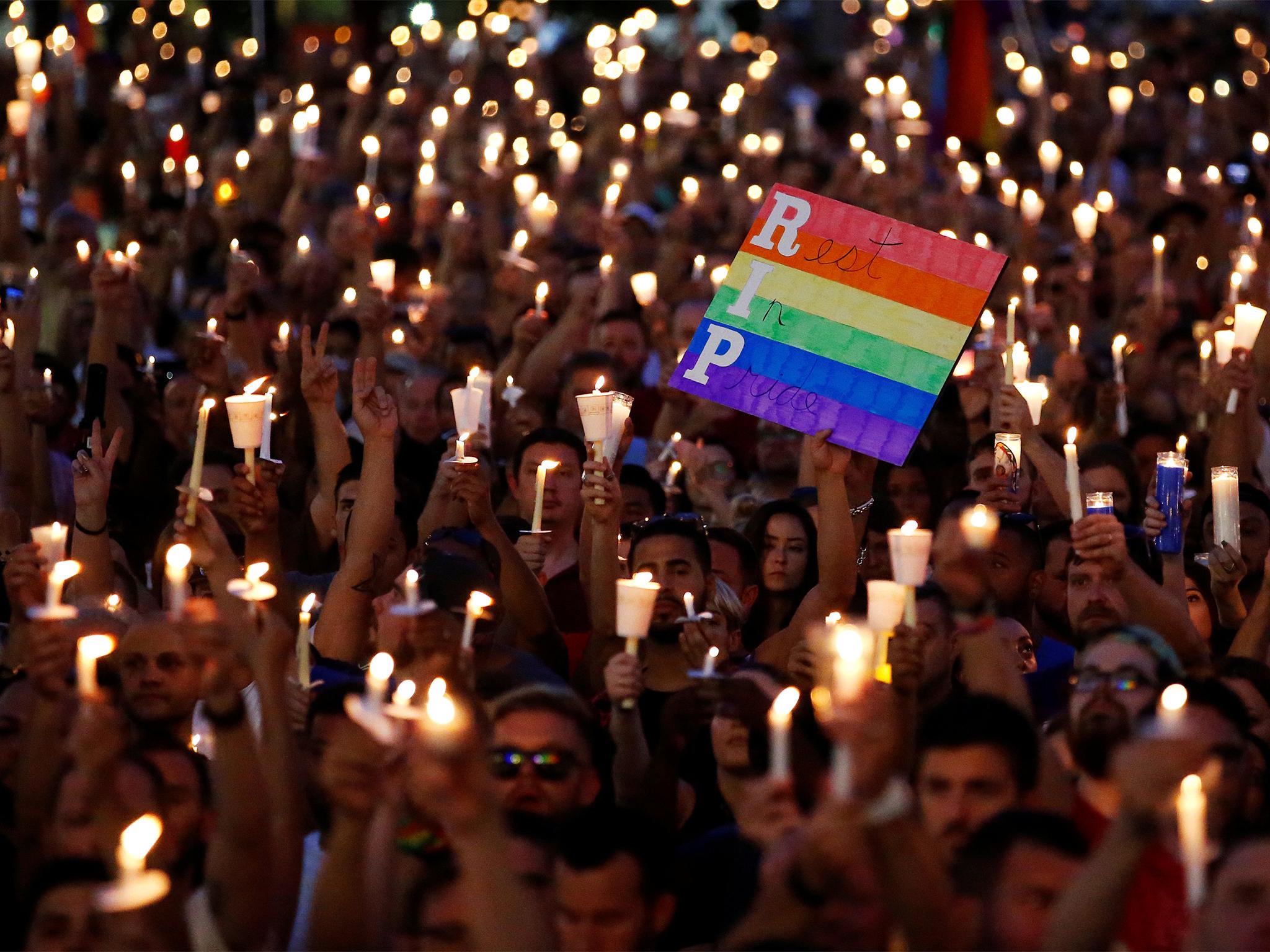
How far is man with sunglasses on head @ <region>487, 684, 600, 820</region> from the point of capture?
14.5 feet

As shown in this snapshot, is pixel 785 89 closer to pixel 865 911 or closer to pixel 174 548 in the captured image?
pixel 174 548

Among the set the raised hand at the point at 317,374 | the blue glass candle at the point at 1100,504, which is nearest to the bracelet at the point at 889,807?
the blue glass candle at the point at 1100,504

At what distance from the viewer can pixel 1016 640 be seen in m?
5.59

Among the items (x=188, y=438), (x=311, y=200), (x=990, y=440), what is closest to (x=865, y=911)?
(x=990, y=440)

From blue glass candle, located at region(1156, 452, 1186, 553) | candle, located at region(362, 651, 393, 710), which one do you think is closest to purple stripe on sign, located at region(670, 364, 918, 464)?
blue glass candle, located at region(1156, 452, 1186, 553)

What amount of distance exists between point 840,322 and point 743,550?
791mm

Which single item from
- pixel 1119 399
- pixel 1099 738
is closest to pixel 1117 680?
pixel 1099 738

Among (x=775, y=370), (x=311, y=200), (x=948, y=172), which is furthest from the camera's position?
(x=311, y=200)

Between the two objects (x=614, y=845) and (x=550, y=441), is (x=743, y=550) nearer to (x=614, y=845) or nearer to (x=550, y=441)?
(x=550, y=441)

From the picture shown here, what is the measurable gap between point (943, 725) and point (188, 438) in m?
4.43

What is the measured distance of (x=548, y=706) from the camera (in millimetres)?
4480

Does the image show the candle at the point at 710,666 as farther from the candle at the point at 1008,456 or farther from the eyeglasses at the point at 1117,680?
the candle at the point at 1008,456

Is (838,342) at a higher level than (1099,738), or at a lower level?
higher

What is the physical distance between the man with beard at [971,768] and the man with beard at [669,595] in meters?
1.37
